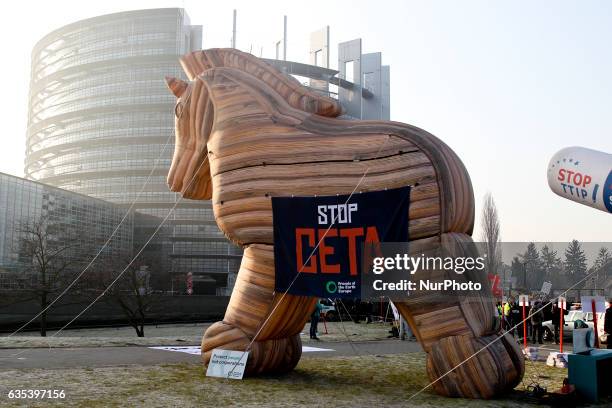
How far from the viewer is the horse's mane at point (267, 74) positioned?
8.38 m

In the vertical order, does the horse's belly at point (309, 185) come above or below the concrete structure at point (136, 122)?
below

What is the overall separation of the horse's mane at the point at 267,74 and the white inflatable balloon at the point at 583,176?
312cm

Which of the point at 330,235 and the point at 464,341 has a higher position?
the point at 330,235

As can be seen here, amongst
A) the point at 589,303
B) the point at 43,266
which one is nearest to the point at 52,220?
the point at 43,266

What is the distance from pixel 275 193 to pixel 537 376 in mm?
5419

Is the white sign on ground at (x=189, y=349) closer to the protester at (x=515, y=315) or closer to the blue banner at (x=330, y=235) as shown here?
the blue banner at (x=330, y=235)

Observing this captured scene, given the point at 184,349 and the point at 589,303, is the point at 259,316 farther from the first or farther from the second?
the point at 589,303

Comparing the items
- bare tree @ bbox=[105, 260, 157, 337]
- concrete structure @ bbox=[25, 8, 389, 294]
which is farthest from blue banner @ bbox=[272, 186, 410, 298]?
concrete structure @ bbox=[25, 8, 389, 294]

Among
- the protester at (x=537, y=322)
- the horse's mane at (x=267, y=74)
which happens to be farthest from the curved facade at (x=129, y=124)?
the horse's mane at (x=267, y=74)

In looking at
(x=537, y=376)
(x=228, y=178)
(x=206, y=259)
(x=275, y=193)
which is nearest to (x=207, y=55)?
(x=228, y=178)

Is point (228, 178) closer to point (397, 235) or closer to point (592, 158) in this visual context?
point (397, 235)

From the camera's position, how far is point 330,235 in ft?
25.1

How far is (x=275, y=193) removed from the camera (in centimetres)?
800

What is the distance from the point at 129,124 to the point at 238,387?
62468 millimetres
